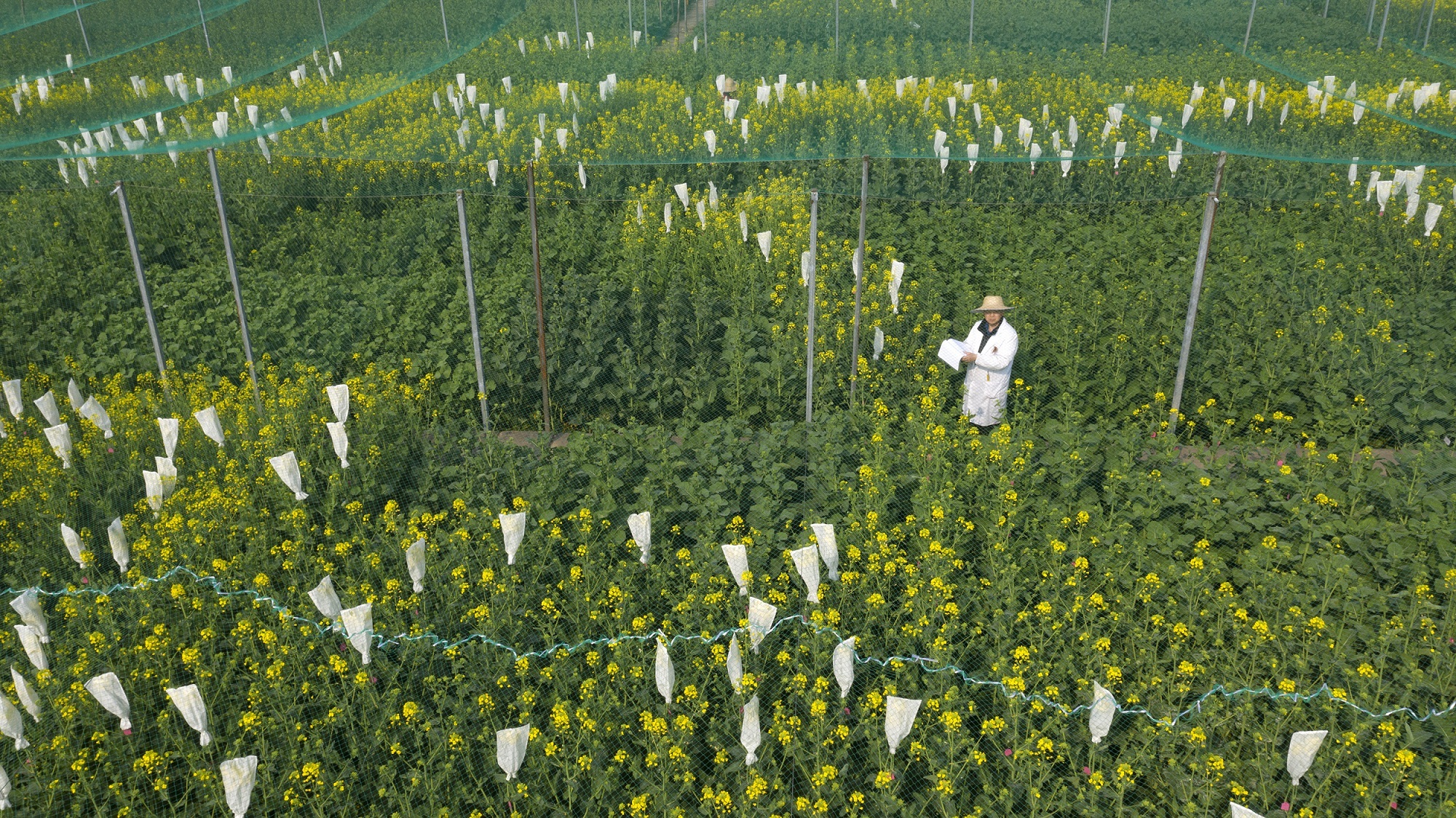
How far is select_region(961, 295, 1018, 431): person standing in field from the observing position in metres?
7.36

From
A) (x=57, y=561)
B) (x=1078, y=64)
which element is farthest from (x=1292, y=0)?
(x=57, y=561)

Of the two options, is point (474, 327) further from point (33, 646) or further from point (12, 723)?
point (12, 723)

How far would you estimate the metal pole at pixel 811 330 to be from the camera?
7535 millimetres

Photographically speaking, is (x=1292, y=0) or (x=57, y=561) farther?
(x=1292, y=0)

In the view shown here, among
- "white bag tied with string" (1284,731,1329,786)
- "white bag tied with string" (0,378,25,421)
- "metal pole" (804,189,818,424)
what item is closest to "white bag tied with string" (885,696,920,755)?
"white bag tied with string" (1284,731,1329,786)

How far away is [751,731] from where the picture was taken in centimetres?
465

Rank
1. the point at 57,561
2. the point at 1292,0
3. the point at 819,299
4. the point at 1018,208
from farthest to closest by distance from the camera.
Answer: the point at 1292,0
the point at 1018,208
the point at 819,299
the point at 57,561

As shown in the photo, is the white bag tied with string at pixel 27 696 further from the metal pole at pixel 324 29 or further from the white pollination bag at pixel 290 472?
the metal pole at pixel 324 29

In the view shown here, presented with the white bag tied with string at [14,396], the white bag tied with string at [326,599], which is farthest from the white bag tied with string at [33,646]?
the white bag tied with string at [14,396]

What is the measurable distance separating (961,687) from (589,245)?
636 centimetres

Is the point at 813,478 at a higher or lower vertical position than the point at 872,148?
lower

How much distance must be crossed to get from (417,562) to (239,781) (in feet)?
4.99

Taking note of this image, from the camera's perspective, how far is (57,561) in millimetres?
6391

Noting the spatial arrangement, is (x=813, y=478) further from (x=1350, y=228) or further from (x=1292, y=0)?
(x=1292, y=0)
